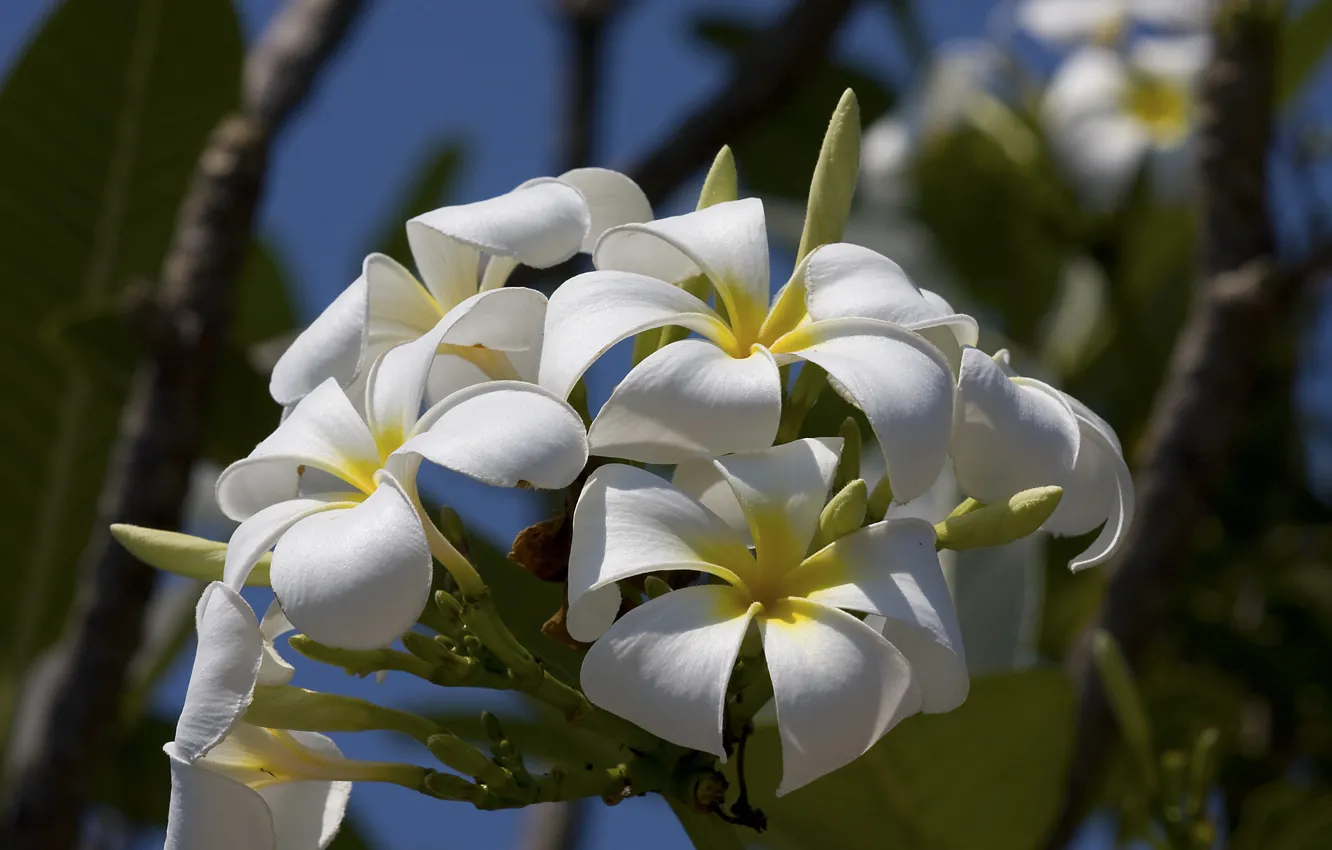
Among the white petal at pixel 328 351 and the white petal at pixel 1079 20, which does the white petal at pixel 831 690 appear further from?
the white petal at pixel 1079 20

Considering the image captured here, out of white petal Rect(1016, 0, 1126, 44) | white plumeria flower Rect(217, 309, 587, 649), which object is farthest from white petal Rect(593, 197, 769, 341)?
white petal Rect(1016, 0, 1126, 44)

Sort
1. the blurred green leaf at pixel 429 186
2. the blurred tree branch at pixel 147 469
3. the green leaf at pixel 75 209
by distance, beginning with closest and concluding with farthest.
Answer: the blurred tree branch at pixel 147 469 → the green leaf at pixel 75 209 → the blurred green leaf at pixel 429 186

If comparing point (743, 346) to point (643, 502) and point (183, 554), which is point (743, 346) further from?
point (183, 554)

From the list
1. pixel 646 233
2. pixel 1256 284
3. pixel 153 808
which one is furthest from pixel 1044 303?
pixel 646 233

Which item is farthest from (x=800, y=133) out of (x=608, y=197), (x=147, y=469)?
(x=608, y=197)

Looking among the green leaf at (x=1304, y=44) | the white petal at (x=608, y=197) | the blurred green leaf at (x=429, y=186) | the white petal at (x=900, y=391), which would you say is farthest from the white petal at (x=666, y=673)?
the green leaf at (x=1304, y=44)

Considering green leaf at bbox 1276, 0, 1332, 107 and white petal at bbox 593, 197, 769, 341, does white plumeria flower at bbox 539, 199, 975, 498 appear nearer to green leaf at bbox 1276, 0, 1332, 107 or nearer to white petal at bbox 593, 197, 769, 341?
white petal at bbox 593, 197, 769, 341
